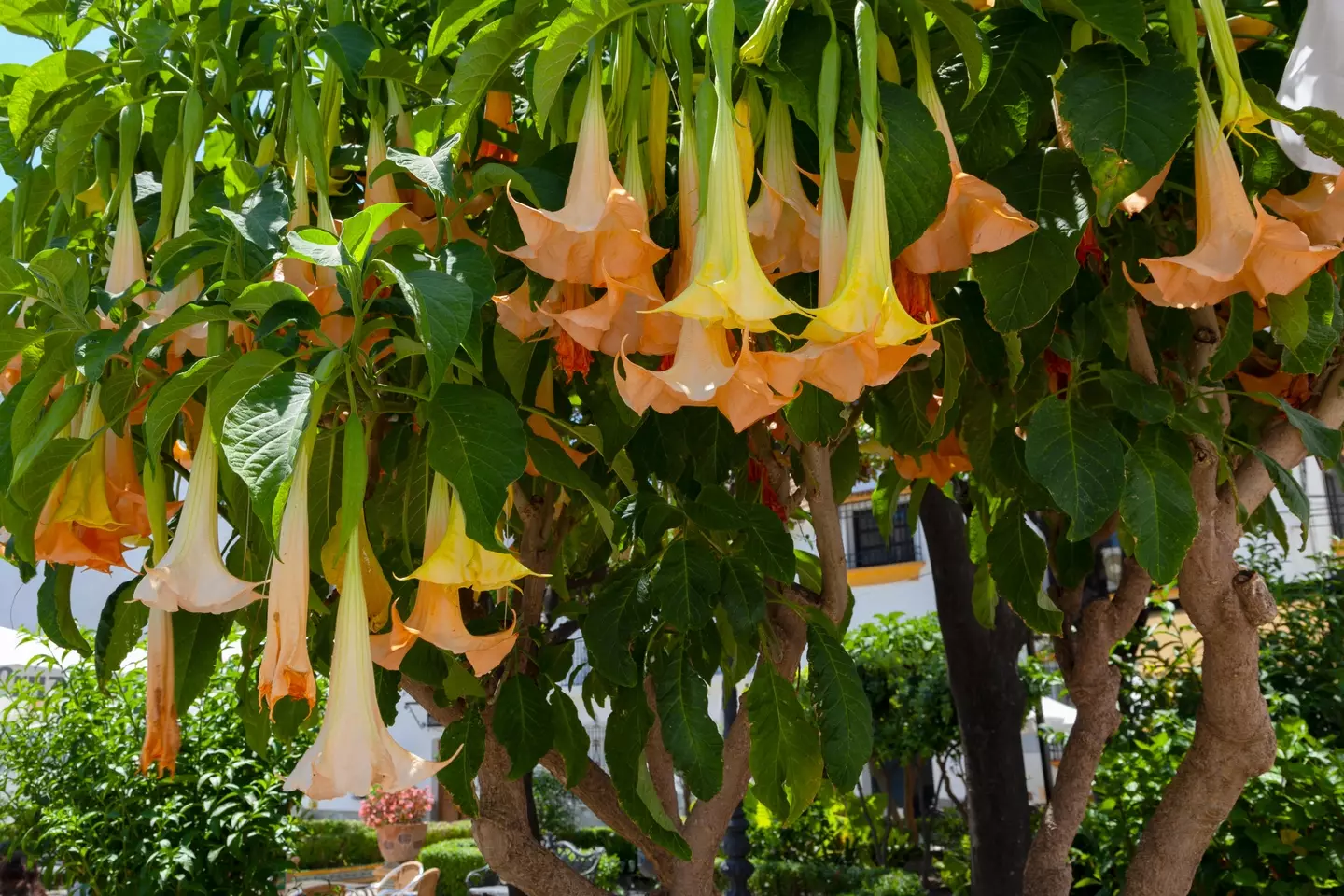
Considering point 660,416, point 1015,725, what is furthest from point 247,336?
point 1015,725

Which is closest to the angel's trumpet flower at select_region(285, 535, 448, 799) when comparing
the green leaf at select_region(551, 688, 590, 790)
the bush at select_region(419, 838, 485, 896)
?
the green leaf at select_region(551, 688, 590, 790)

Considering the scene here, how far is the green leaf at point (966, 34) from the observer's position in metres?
0.81

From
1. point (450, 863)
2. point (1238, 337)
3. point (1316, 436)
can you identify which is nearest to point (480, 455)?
point (1238, 337)

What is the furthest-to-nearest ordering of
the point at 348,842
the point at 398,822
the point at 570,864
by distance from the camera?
the point at 348,842 → the point at 398,822 → the point at 570,864

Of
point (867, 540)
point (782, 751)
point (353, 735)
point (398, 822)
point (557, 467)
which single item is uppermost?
point (867, 540)

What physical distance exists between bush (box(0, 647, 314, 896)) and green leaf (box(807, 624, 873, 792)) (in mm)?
3336

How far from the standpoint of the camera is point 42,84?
126cm

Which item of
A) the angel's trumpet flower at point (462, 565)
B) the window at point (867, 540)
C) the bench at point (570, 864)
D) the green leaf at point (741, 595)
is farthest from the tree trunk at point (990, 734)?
the window at point (867, 540)

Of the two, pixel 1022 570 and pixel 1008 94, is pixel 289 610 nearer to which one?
pixel 1008 94

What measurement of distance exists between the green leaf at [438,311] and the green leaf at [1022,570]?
94 cm

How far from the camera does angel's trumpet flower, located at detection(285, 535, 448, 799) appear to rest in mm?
827

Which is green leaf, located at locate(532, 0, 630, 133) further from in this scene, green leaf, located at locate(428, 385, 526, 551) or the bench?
the bench

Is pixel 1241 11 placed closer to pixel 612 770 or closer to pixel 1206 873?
pixel 612 770

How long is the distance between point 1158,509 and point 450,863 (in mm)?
11306
